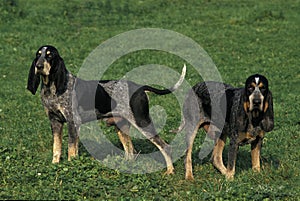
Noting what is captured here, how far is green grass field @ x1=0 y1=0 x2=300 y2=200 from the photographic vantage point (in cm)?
977

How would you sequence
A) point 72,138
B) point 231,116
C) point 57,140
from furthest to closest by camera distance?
1. point 57,140
2. point 72,138
3. point 231,116

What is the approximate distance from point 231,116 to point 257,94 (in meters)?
0.99

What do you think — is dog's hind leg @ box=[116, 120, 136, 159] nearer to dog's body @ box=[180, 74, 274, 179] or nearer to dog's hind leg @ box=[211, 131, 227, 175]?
dog's body @ box=[180, 74, 274, 179]

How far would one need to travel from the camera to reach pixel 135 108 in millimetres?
11484

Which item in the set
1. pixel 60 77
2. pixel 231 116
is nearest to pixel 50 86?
pixel 60 77

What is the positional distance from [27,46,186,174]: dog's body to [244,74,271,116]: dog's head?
167 centimetres

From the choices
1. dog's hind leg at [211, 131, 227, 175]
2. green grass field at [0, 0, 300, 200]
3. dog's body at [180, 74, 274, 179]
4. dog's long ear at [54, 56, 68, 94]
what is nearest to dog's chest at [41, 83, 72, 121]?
dog's long ear at [54, 56, 68, 94]

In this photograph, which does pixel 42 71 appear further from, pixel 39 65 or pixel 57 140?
pixel 57 140

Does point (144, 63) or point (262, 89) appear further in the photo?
point (144, 63)

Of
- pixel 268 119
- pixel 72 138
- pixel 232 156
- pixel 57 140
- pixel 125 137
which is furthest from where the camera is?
pixel 125 137

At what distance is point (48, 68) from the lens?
1090cm

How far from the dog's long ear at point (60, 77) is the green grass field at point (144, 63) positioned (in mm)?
1242

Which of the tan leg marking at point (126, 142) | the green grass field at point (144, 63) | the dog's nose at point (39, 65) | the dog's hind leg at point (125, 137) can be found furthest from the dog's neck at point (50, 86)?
the tan leg marking at point (126, 142)

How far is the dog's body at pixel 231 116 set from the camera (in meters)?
10.1
